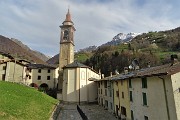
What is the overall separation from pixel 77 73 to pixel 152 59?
145ft

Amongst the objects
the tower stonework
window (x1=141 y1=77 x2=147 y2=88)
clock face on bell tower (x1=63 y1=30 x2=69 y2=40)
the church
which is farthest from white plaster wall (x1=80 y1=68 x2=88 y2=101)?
window (x1=141 y1=77 x2=147 y2=88)

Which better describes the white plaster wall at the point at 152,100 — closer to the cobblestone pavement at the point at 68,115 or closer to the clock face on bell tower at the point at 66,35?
the cobblestone pavement at the point at 68,115

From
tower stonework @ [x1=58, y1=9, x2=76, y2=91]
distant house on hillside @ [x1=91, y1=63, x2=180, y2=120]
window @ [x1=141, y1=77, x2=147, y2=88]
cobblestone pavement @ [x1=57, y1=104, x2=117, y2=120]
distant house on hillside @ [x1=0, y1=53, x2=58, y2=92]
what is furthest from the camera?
tower stonework @ [x1=58, y1=9, x2=76, y2=91]

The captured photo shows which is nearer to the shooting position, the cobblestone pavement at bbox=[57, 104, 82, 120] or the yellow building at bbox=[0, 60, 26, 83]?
the cobblestone pavement at bbox=[57, 104, 82, 120]

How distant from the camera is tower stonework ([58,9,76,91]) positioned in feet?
198

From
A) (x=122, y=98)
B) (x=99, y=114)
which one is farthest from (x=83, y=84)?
(x=122, y=98)

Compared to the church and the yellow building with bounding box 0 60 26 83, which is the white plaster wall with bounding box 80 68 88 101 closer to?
the church

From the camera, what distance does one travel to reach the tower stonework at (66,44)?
6034 centimetres

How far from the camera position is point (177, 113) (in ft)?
46.4

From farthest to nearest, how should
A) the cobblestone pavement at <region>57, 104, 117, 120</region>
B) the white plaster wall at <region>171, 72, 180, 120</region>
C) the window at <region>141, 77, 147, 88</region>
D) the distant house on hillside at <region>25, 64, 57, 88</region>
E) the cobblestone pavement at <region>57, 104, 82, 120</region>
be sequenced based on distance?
1. the distant house on hillside at <region>25, 64, 57, 88</region>
2. the cobblestone pavement at <region>57, 104, 82, 120</region>
3. the cobblestone pavement at <region>57, 104, 117, 120</region>
4. the window at <region>141, 77, 147, 88</region>
5. the white plaster wall at <region>171, 72, 180, 120</region>

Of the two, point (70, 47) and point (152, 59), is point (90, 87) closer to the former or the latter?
point (70, 47)

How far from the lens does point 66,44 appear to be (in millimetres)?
62125

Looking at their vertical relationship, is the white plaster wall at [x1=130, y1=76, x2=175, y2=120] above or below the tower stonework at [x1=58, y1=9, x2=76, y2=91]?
below

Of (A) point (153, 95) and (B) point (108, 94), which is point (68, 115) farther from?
(A) point (153, 95)
